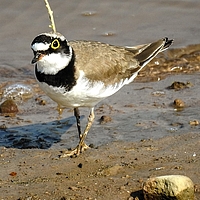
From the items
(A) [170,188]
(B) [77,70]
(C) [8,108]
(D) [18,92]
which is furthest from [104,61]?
(A) [170,188]

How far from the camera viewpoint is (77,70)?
6.18m

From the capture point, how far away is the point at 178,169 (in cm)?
543

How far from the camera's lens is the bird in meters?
5.89

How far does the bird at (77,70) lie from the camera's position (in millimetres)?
5891

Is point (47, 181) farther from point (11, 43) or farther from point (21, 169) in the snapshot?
point (11, 43)

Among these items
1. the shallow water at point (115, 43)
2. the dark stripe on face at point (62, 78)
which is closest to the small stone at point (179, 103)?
the shallow water at point (115, 43)

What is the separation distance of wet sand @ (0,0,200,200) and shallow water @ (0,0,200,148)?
0.6 inches

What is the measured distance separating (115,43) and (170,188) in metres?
6.11

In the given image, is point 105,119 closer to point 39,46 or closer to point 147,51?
point 147,51

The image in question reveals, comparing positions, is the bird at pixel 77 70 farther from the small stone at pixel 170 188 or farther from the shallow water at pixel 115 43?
the small stone at pixel 170 188

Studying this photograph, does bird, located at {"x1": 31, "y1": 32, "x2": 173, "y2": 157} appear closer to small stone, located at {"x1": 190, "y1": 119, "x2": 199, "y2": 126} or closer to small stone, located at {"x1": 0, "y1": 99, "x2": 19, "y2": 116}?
small stone, located at {"x1": 190, "y1": 119, "x2": 199, "y2": 126}

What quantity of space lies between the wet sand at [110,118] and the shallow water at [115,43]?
14 mm

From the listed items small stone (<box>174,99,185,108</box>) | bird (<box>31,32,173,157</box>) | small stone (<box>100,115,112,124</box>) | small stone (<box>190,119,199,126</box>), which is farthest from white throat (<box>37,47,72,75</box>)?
small stone (<box>174,99,185,108</box>)

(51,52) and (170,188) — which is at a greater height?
(51,52)
